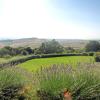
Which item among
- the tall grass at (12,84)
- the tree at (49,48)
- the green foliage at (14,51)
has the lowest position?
the green foliage at (14,51)

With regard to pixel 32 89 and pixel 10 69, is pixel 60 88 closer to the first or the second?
pixel 32 89

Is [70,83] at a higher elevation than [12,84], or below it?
higher

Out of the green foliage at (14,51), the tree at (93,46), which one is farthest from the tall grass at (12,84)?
the tree at (93,46)

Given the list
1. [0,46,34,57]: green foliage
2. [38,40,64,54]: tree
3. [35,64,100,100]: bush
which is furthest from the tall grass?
[0,46,34,57]: green foliage

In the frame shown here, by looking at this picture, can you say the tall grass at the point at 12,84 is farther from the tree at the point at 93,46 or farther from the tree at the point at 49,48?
the tree at the point at 93,46

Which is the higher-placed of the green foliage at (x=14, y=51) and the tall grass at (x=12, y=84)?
the tall grass at (x=12, y=84)

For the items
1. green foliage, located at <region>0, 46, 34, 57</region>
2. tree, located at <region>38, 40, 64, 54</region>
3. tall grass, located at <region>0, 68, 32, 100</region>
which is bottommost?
green foliage, located at <region>0, 46, 34, 57</region>

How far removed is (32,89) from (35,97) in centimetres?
24

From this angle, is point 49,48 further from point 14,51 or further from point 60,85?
point 60,85

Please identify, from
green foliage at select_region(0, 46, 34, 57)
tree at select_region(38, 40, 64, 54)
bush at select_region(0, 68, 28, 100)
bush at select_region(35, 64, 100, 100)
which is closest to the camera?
bush at select_region(35, 64, 100, 100)

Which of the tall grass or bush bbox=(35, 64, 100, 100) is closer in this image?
bush bbox=(35, 64, 100, 100)

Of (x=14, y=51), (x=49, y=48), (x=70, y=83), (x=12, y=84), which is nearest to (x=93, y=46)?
(x=49, y=48)

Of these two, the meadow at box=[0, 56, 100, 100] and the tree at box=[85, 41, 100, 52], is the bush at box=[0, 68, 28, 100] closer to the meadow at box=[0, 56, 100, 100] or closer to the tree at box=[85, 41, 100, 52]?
the meadow at box=[0, 56, 100, 100]

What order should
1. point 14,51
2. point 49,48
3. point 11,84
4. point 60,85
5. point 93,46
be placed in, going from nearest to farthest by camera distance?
point 60,85 < point 11,84 < point 49,48 < point 93,46 < point 14,51
